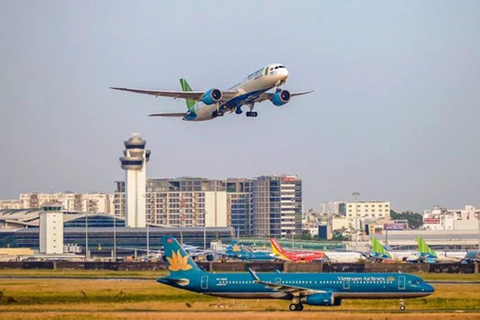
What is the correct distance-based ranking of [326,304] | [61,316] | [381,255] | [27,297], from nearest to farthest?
[61,316]
[326,304]
[27,297]
[381,255]

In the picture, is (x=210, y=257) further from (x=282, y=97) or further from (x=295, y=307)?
(x=295, y=307)

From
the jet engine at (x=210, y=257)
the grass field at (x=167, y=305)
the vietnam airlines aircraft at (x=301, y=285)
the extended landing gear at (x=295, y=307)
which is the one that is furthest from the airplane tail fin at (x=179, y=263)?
the jet engine at (x=210, y=257)

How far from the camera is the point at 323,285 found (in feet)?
258

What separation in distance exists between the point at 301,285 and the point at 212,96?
23.6 meters

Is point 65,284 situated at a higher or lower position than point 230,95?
lower

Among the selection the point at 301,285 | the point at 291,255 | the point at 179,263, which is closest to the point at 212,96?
the point at 179,263

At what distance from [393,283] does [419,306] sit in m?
3.52

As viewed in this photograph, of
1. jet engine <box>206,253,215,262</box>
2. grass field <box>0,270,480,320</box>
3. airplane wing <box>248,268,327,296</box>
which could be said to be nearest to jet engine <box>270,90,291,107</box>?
grass field <box>0,270,480,320</box>

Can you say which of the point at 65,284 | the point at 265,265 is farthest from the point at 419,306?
the point at 265,265

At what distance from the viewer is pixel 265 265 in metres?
A: 133

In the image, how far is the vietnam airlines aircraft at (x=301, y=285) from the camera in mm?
77938

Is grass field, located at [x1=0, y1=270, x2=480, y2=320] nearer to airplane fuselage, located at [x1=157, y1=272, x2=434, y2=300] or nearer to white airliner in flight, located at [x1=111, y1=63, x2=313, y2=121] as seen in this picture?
airplane fuselage, located at [x1=157, y1=272, x2=434, y2=300]

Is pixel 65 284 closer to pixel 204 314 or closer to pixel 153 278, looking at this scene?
pixel 153 278

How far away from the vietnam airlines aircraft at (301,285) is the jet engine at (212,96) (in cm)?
1999
